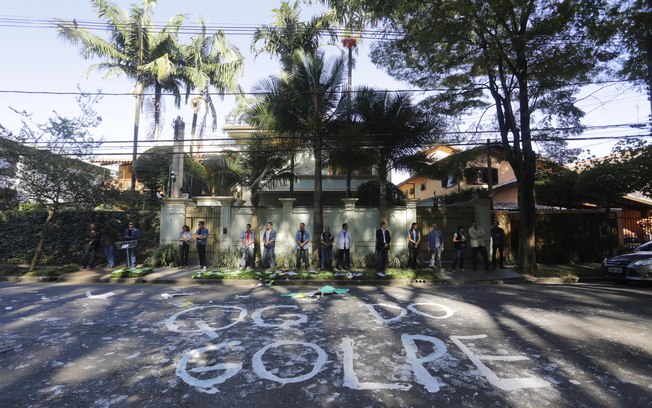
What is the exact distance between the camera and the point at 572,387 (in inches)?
142

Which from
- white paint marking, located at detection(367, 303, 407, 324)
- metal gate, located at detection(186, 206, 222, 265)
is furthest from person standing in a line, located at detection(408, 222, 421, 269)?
metal gate, located at detection(186, 206, 222, 265)

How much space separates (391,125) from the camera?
517 inches

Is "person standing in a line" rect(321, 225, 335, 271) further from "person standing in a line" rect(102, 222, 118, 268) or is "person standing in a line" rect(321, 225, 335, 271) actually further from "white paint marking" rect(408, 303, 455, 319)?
"person standing in a line" rect(102, 222, 118, 268)

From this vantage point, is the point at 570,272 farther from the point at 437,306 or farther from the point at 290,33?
the point at 290,33

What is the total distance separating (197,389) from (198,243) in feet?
33.8

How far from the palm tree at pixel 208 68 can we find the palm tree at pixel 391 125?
9.57 m

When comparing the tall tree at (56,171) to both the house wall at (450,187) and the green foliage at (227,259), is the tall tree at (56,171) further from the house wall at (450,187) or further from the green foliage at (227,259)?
the house wall at (450,187)

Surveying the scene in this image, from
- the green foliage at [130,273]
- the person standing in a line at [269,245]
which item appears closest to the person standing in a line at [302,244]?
the person standing in a line at [269,245]

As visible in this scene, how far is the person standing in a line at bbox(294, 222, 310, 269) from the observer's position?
42.4ft

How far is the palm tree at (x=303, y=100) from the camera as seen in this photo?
12.8 meters

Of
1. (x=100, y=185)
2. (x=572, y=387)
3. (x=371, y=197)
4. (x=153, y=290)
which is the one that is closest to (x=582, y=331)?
(x=572, y=387)

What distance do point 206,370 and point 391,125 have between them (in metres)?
10.8

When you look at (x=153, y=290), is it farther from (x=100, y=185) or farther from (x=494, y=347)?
(x=494, y=347)

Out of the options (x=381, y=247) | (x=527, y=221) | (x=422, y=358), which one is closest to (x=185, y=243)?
(x=381, y=247)
